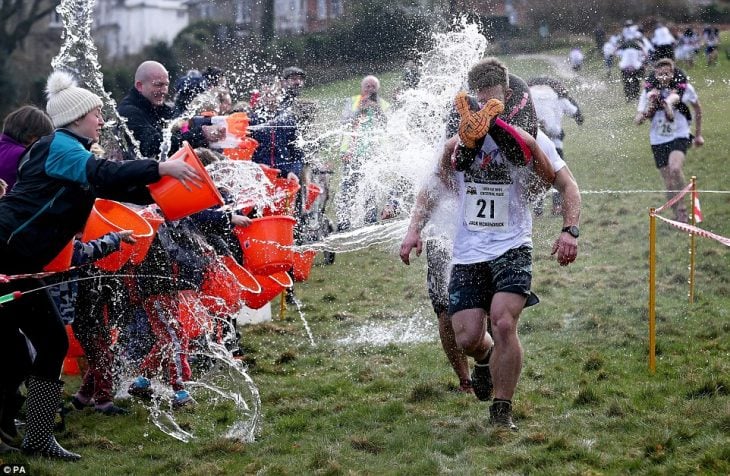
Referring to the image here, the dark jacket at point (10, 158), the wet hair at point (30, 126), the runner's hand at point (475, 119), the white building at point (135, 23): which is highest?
the runner's hand at point (475, 119)

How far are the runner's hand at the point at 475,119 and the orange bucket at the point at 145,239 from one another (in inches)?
77.5

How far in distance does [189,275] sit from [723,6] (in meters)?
19.9

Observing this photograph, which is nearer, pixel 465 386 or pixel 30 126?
pixel 30 126

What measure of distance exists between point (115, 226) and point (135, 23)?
3321 cm

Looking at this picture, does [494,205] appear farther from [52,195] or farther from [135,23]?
[135,23]

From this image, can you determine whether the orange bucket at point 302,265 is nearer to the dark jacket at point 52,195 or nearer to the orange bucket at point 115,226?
the orange bucket at point 115,226

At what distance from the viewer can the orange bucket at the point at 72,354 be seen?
233 inches

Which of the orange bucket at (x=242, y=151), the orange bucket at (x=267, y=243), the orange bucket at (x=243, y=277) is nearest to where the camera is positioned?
the orange bucket at (x=243, y=277)

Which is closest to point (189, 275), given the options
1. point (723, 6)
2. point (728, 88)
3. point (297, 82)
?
point (297, 82)

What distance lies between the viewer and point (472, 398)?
18.9 ft

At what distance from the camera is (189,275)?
6.00 meters

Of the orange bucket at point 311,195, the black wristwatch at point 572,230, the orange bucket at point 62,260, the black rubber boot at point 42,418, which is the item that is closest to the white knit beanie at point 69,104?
the orange bucket at point 62,260

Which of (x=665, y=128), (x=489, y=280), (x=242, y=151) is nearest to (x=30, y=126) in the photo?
(x=242, y=151)

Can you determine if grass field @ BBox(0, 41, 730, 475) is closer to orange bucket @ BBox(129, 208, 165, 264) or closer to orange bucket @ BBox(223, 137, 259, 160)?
orange bucket @ BBox(129, 208, 165, 264)
